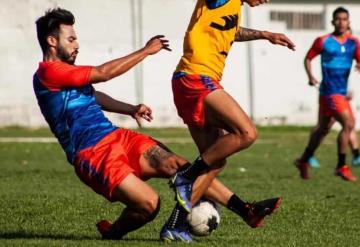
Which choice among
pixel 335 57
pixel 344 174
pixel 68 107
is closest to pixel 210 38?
pixel 68 107

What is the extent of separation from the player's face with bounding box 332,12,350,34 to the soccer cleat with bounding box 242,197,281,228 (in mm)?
8527

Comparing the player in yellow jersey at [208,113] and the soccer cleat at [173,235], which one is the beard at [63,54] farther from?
the soccer cleat at [173,235]

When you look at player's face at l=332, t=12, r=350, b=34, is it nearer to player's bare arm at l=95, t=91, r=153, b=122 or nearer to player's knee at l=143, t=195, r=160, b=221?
player's bare arm at l=95, t=91, r=153, b=122

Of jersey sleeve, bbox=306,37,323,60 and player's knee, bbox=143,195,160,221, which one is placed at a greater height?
player's knee, bbox=143,195,160,221

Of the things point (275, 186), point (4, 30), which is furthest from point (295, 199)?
point (4, 30)

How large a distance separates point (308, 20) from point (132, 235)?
1147 inches

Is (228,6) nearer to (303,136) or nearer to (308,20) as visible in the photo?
(303,136)

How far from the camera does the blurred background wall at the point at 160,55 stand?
34938 millimetres

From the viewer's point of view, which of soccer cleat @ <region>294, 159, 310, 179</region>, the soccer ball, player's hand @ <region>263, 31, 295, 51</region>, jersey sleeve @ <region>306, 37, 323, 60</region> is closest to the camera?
the soccer ball

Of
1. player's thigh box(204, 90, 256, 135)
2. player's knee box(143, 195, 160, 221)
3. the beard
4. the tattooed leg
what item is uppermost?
the beard

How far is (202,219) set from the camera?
30.8ft

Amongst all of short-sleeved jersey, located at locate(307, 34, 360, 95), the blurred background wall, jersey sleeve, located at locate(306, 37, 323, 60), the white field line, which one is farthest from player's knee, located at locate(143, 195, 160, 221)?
the blurred background wall

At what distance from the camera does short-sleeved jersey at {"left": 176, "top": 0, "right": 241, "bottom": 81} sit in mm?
9781

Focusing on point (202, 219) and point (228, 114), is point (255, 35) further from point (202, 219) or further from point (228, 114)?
point (202, 219)
